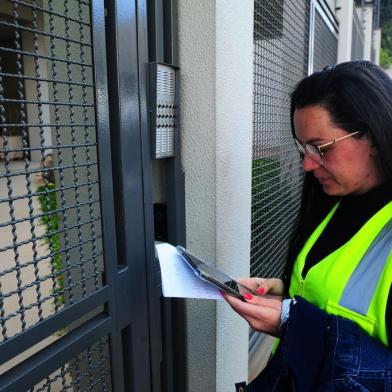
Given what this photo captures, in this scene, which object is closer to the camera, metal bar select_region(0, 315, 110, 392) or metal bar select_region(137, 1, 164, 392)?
metal bar select_region(0, 315, 110, 392)

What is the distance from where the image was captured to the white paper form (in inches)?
51.8

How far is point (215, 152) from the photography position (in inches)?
68.0

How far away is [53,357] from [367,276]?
0.88m

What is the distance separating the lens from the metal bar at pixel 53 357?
109 centimetres

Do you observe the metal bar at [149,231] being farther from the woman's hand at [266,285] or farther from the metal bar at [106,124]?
the woman's hand at [266,285]

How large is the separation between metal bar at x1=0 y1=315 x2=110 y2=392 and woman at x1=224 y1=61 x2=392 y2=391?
427 mm

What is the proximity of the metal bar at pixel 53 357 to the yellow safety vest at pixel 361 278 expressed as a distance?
0.66 metres

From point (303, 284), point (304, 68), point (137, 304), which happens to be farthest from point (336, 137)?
point (304, 68)

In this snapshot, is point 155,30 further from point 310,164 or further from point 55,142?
point 310,164

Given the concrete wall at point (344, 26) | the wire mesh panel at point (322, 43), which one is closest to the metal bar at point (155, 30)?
the wire mesh panel at point (322, 43)

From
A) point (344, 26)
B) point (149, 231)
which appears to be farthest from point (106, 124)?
point (344, 26)

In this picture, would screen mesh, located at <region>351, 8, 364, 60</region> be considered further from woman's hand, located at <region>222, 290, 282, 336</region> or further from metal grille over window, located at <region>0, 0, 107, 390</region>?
woman's hand, located at <region>222, 290, 282, 336</region>

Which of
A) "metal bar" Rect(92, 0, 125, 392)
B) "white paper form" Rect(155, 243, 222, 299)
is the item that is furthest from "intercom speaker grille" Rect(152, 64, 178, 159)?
"white paper form" Rect(155, 243, 222, 299)

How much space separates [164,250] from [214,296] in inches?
10.4
